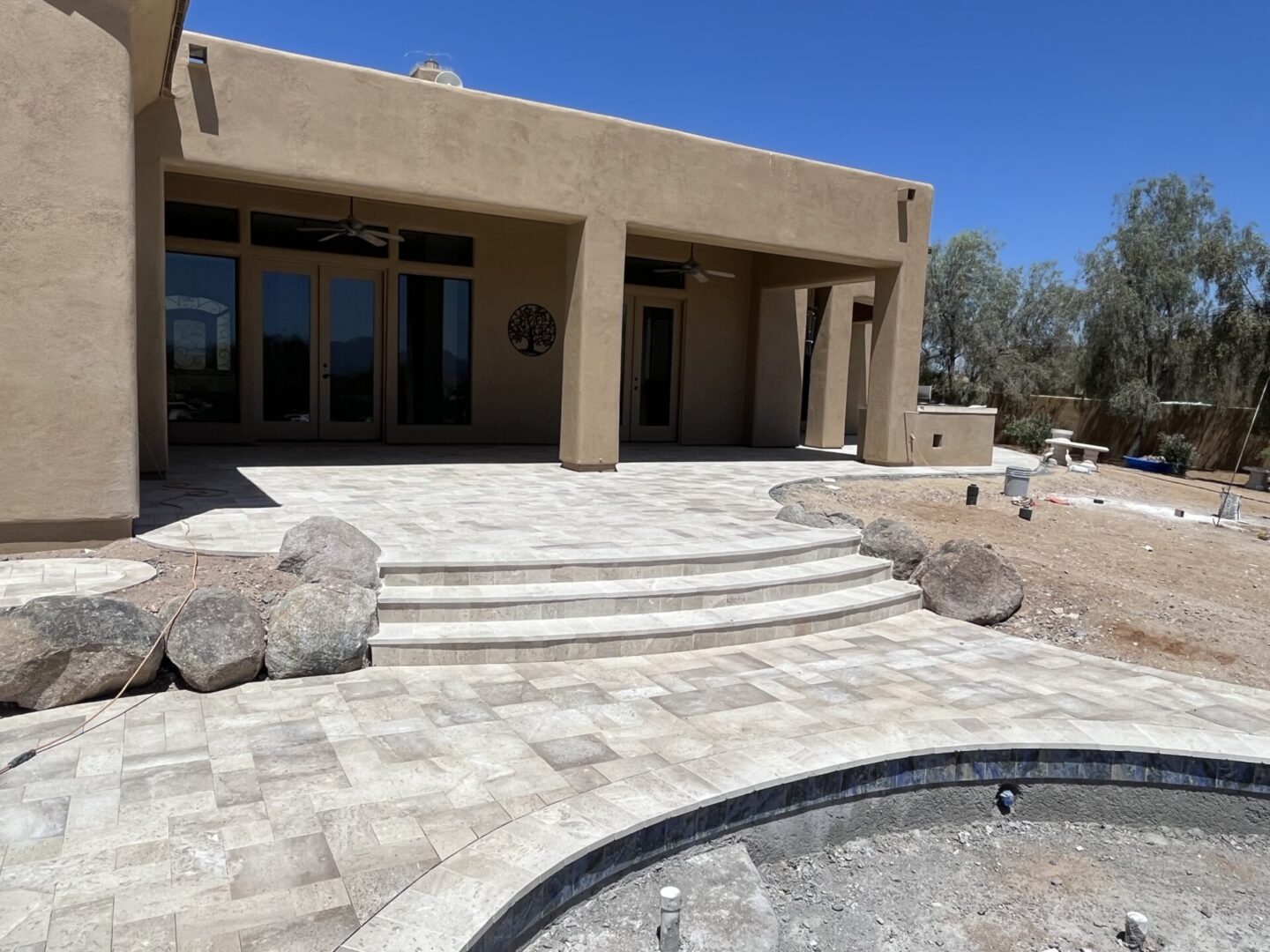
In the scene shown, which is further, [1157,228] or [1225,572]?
[1157,228]

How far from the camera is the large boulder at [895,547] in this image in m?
6.98

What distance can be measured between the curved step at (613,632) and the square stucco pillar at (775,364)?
9.32m

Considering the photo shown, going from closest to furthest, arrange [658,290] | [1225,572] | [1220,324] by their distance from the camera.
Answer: [1225,572]
[658,290]
[1220,324]

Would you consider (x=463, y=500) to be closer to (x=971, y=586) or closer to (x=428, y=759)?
(x=971, y=586)

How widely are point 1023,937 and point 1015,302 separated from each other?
106 feet

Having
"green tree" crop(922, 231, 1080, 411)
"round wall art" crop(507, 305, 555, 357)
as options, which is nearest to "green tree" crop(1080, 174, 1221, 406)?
"green tree" crop(922, 231, 1080, 411)

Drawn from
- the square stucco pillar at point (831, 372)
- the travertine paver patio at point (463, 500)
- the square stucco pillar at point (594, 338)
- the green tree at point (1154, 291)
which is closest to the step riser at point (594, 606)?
the travertine paver patio at point (463, 500)

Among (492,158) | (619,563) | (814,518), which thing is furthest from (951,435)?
(619,563)

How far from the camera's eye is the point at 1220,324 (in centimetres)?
2228

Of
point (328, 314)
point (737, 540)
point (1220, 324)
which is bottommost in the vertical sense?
point (737, 540)

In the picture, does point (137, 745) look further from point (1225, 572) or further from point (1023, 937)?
point (1225, 572)

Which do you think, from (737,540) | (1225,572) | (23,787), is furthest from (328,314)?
(1225,572)

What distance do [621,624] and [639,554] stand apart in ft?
2.71

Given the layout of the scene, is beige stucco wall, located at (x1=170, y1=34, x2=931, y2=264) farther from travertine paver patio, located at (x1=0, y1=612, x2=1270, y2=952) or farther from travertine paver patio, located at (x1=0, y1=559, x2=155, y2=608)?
travertine paver patio, located at (x1=0, y1=612, x2=1270, y2=952)
